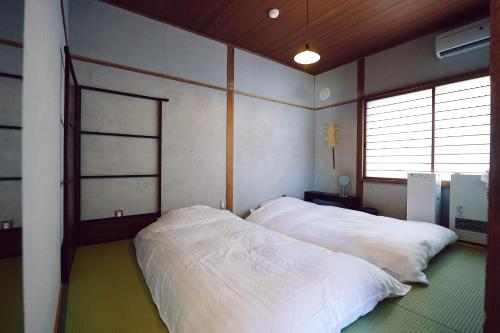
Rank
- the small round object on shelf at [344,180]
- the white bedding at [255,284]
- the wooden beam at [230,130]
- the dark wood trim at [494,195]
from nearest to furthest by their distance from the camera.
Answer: the dark wood trim at [494,195]
the white bedding at [255,284]
the wooden beam at [230,130]
the small round object on shelf at [344,180]

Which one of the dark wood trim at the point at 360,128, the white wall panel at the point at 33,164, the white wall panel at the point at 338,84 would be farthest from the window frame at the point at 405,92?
the white wall panel at the point at 33,164

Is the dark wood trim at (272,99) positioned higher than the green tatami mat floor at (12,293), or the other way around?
the dark wood trim at (272,99)

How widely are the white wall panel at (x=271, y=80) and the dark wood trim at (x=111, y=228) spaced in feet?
8.38

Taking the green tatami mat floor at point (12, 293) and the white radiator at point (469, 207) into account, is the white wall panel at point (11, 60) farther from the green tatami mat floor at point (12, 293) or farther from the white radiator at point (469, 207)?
the white radiator at point (469, 207)

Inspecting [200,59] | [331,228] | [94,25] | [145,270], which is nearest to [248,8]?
[200,59]

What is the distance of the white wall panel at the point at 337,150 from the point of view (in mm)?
4387

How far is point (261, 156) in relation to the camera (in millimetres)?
4277

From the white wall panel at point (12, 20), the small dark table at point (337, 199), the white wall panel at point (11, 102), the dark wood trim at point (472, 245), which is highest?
the white wall panel at point (12, 20)

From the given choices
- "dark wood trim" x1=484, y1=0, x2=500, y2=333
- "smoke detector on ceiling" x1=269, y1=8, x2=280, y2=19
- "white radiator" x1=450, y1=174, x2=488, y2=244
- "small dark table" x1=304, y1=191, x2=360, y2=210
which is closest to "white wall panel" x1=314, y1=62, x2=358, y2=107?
"small dark table" x1=304, y1=191, x2=360, y2=210

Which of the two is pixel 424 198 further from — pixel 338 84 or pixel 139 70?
pixel 139 70

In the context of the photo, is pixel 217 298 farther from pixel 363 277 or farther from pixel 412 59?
pixel 412 59

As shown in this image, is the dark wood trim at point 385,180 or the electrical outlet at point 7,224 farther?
the dark wood trim at point 385,180

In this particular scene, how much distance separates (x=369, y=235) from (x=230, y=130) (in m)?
2.52

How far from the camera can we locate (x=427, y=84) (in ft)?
11.4
